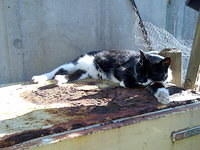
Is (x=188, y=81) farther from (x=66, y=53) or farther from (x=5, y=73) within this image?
(x=5, y=73)

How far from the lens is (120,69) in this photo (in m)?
2.27

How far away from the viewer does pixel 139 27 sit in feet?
8.88

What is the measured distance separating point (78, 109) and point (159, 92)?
571mm

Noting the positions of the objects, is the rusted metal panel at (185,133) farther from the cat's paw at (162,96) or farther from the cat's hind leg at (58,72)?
the cat's hind leg at (58,72)

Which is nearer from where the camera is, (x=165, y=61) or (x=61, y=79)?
(x=165, y=61)

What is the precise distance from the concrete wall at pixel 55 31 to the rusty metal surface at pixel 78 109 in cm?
45

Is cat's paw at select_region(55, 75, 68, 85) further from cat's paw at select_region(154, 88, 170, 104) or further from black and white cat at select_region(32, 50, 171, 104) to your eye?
cat's paw at select_region(154, 88, 170, 104)

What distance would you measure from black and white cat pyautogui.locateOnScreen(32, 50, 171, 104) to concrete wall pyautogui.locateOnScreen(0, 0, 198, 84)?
0.47 ft

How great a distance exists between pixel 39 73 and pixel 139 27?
112 cm

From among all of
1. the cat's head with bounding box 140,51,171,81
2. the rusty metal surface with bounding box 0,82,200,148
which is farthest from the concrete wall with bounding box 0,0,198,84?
the cat's head with bounding box 140,51,171,81

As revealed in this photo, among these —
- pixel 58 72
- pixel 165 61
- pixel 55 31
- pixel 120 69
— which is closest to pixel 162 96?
pixel 165 61

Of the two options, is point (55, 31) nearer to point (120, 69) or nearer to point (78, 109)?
point (120, 69)

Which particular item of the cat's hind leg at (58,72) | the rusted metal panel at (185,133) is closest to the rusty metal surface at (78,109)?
the rusted metal panel at (185,133)

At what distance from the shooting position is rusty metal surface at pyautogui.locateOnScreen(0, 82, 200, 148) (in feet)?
4.07
